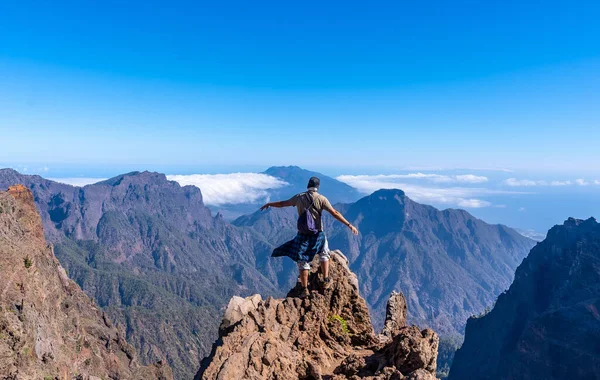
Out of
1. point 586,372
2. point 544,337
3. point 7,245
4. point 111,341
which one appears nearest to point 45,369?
point 7,245

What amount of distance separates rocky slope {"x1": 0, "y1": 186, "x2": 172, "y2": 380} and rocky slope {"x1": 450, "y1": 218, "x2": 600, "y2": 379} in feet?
407

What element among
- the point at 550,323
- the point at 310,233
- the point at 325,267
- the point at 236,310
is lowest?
the point at 550,323

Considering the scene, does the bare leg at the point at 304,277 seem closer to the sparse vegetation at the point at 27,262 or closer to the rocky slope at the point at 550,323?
the sparse vegetation at the point at 27,262

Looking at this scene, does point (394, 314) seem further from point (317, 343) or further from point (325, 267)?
point (317, 343)

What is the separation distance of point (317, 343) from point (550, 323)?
161m

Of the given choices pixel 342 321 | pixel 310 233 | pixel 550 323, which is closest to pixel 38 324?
pixel 342 321

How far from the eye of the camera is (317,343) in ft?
46.8

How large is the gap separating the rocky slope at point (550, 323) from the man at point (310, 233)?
14311 centimetres

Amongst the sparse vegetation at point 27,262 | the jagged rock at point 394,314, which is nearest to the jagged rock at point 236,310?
the jagged rock at point 394,314

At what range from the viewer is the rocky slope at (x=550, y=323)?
428 ft

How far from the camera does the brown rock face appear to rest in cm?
1148

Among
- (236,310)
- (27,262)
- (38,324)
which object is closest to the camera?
(236,310)

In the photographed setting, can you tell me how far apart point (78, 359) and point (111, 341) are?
40187 mm

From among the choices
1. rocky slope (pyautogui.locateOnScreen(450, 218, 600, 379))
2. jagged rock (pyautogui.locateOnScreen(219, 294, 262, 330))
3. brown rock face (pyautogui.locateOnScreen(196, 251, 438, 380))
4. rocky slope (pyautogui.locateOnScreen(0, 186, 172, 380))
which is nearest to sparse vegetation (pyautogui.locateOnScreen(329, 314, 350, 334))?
brown rock face (pyautogui.locateOnScreen(196, 251, 438, 380))
